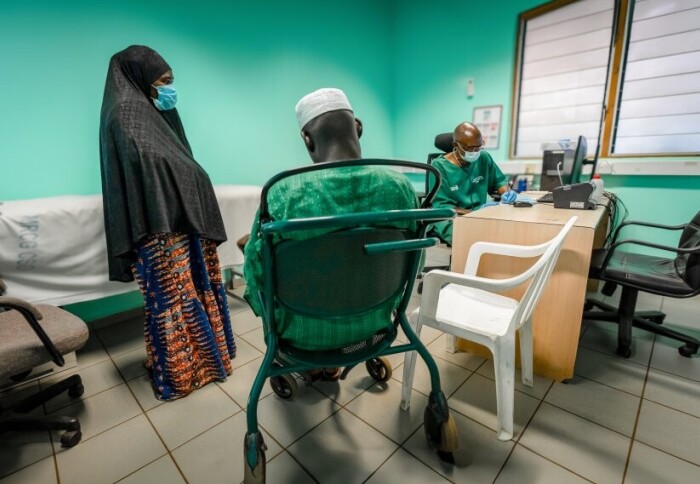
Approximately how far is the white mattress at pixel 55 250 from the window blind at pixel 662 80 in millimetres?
4092

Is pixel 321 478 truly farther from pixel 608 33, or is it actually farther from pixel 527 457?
pixel 608 33

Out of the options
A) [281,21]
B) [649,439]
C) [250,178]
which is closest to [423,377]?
[649,439]

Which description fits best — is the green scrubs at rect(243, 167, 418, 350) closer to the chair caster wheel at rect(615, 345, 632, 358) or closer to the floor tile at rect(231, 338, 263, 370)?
the floor tile at rect(231, 338, 263, 370)

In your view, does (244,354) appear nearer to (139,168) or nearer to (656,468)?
(139,168)

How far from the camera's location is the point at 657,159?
264 centimetres

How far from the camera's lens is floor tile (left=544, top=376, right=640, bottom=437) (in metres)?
1.27

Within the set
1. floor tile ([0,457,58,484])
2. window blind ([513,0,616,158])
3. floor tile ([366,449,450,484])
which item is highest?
window blind ([513,0,616,158])

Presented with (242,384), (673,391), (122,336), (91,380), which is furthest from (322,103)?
(122,336)

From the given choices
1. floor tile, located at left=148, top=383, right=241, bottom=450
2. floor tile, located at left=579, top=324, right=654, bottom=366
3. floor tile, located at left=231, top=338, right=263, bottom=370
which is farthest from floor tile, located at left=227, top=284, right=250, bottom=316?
floor tile, located at left=579, top=324, right=654, bottom=366

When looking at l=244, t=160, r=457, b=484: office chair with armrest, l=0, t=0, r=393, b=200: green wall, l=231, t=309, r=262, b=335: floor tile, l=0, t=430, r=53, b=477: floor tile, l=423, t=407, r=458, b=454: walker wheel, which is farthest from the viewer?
l=231, t=309, r=262, b=335: floor tile

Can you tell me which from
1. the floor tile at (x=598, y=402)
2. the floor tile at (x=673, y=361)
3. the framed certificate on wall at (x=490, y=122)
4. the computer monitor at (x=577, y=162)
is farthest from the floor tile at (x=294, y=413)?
the framed certificate on wall at (x=490, y=122)

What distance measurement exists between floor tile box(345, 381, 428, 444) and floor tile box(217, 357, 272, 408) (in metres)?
0.47

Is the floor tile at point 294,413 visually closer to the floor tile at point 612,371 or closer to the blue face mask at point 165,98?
the floor tile at point 612,371

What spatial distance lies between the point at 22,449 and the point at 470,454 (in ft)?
5.62
